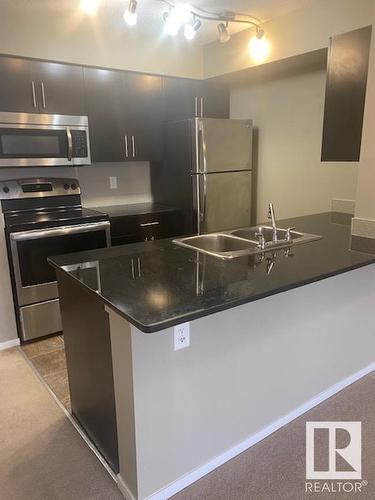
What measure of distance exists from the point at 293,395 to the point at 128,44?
327 centimetres

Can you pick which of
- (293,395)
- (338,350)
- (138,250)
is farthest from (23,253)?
(338,350)

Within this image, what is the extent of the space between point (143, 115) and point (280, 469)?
298cm

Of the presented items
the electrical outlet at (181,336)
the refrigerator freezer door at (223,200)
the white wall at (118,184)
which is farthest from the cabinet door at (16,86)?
the electrical outlet at (181,336)

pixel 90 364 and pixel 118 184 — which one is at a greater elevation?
pixel 118 184

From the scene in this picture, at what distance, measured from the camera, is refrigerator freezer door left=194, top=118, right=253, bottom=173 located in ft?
10.9

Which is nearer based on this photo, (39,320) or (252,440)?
(252,440)

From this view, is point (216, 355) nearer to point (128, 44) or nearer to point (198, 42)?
point (128, 44)

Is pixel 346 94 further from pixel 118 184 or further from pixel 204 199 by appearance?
pixel 118 184

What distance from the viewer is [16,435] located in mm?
1950

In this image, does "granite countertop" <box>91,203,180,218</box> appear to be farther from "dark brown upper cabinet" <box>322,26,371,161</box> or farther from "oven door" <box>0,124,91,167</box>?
"dark brown upper cabinet" <box>322,26,371,161</box>

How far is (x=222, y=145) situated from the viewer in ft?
11.4

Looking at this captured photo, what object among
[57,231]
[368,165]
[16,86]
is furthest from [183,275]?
[16,86]

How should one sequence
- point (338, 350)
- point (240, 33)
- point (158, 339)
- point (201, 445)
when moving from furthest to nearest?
point (240, 33) → point (338, 350) → point (201, 445) → point (158, 339)

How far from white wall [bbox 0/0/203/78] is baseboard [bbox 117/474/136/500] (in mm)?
3051
